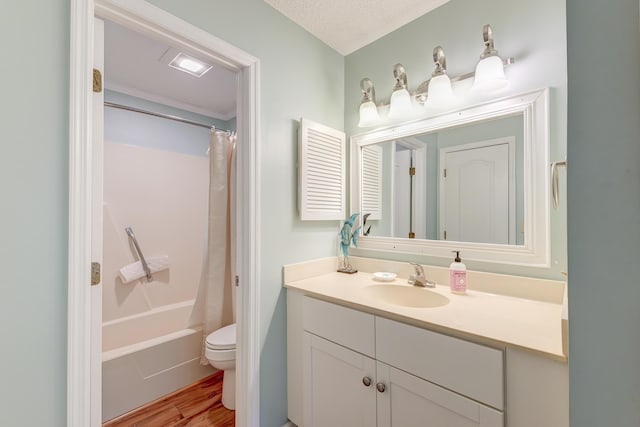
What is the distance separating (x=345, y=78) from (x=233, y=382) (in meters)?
2.25

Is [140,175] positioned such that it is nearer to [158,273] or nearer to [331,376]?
[158,273]

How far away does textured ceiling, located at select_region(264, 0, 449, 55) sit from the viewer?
1409 millimetres

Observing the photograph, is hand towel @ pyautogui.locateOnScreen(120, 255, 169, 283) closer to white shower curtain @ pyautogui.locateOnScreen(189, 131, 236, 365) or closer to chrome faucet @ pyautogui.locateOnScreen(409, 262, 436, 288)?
white shower curtain @ pyautogui.locateOnScreen(189, 131, 236, 365)

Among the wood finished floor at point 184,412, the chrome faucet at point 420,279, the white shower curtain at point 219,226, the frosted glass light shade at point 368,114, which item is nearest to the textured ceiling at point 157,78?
the white shower curtain at point 219,226

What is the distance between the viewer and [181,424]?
154 centimetres

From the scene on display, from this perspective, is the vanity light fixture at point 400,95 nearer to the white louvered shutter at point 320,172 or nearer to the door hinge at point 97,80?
the white louvered shutter at point 320,172

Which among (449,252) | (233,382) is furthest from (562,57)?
(233,382)

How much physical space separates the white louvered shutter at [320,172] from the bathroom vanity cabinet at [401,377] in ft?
1.72

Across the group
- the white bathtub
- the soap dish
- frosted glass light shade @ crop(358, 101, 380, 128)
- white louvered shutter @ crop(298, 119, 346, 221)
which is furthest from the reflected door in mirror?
the white bathtub

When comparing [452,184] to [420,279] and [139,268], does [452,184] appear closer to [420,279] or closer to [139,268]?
[420,279]

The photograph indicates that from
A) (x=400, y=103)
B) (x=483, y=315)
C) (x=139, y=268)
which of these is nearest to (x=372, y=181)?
(x=400, y=103)
